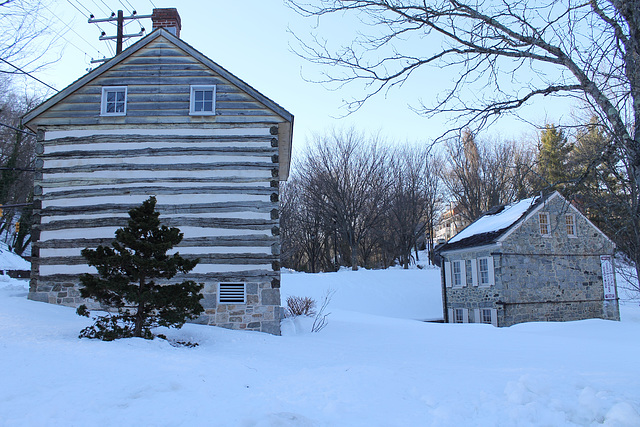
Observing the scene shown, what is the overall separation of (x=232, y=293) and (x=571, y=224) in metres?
17.6

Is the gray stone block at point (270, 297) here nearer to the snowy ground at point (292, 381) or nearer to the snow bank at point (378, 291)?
the snowy ground at point (292, 381)

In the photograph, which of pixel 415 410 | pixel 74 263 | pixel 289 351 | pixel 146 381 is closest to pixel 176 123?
pixel 74 263

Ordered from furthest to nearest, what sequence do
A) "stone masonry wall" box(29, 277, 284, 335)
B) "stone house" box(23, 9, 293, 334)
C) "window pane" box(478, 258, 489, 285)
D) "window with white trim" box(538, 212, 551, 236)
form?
"window with white trim" box(538, 212, 551, 236), "window pane" box(478, 258, 489, 285), "stone house" box(23, 9, 293, 334), "stone masonry wall" box(29, 277, 284, 335)

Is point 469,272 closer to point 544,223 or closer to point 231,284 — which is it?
point 544,223

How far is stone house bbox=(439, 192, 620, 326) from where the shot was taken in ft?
67.1

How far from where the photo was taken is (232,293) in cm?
1135

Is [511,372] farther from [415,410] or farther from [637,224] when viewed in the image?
[637,224]

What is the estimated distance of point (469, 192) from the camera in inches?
1548

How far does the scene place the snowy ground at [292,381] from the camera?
4.66 meters

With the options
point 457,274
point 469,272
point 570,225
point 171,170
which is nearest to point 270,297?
point 171,170

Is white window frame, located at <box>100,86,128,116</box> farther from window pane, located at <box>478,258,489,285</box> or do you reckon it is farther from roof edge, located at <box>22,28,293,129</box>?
window pane, located at <box>478,258,489,285</box>

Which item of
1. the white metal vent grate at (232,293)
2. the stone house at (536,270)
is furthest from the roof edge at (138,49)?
the stone house at (536,270)

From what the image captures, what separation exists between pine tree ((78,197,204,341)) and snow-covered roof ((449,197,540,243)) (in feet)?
55.1

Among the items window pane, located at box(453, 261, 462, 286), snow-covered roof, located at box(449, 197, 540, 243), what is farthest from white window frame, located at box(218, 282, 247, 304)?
window pane, located at box(453, 261, 462, 286)
